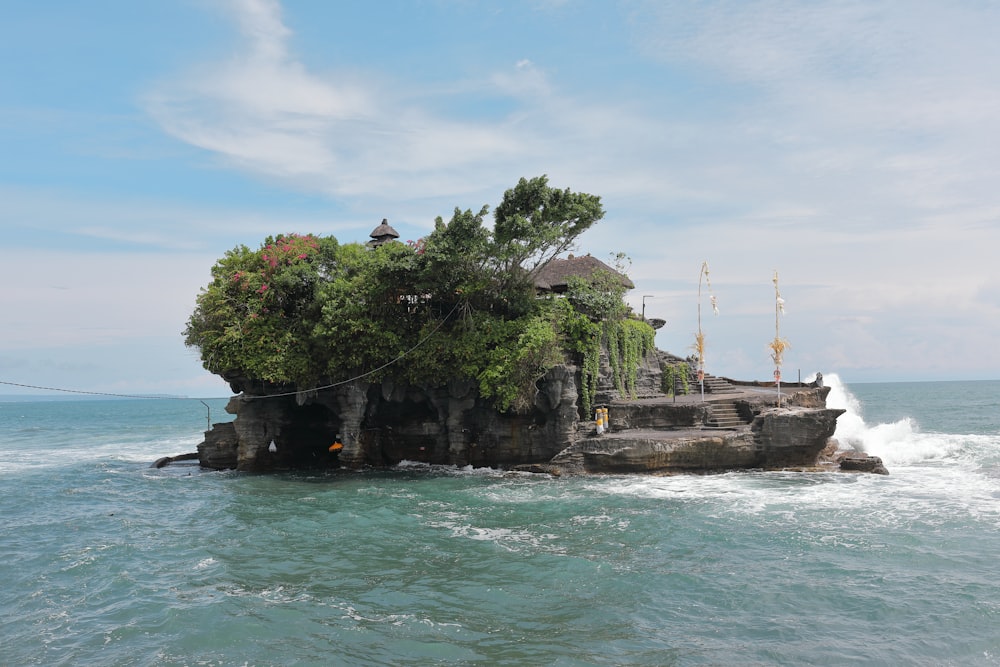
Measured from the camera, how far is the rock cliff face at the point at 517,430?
75.7 feet

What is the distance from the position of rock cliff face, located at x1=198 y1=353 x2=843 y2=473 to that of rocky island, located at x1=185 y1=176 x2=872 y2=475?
0.19ft

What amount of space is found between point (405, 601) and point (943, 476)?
67.2ft

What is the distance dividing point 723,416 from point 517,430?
7.41 meters

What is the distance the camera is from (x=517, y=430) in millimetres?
25438

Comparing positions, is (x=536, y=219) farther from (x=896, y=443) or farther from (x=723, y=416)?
(x=896, y=443)

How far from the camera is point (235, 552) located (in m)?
15.1

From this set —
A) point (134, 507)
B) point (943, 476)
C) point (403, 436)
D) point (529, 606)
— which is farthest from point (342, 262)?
point (943, 476)

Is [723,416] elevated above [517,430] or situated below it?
above

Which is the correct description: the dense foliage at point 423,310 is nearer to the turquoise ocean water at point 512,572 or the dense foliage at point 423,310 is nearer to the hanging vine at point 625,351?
the hanging vine at point 625,351

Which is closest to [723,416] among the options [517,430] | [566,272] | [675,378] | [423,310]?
[675,378]

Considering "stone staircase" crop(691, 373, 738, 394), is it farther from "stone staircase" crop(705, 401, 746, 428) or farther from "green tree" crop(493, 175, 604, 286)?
"green tree" crop(493, 175, 604, 286)

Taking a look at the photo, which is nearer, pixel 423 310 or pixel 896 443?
pixel 423 310

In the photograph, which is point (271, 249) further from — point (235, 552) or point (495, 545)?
point (495, 545)

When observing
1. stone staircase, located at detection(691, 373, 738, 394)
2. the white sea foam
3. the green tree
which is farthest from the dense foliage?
the white sea foam
